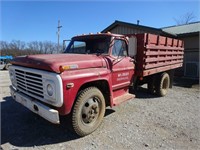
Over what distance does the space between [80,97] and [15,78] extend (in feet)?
6.12

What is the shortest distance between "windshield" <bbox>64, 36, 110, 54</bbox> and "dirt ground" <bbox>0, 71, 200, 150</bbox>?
181 cm

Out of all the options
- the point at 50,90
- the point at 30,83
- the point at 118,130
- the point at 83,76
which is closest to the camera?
the point at 50,90

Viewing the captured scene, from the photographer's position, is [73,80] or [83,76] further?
[83,76]

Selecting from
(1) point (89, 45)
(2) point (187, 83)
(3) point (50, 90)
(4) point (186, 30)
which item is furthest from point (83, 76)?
(4) point (186, 30)

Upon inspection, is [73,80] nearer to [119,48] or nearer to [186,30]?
[119,48]

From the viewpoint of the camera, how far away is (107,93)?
14.8ft

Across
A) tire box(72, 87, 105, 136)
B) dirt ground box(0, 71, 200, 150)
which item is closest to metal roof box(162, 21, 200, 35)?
dirt ground box(0, 71, 200, 150)

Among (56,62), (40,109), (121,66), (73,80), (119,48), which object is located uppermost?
(119,48)

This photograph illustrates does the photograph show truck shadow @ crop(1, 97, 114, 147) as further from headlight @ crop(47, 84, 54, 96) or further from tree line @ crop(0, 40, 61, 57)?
tree line @ crop(0, 40, 61, 57)

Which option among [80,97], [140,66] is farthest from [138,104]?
[80,97]

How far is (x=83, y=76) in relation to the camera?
146 inches

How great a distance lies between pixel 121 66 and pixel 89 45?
107cm

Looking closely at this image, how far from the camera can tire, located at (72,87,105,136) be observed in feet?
12.2

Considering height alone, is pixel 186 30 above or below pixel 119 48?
above
